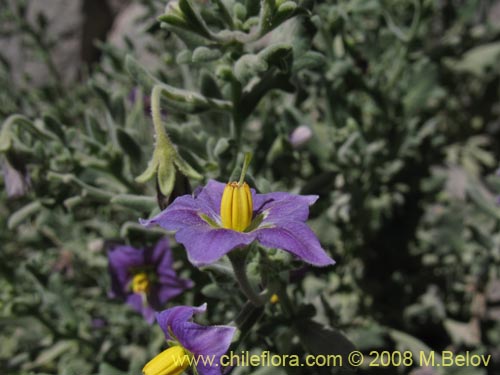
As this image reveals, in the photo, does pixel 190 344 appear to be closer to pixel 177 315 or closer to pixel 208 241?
pixel 177 315

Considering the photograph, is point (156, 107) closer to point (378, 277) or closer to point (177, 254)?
point (177, 254)

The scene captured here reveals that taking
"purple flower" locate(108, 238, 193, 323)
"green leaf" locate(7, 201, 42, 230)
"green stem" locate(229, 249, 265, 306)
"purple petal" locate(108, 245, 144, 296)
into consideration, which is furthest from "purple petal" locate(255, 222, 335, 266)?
"green leaf" locate(7, 201, 42, 230)

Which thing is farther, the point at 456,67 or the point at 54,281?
the point at 456,67

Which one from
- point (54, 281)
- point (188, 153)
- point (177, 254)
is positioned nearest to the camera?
point (188, 153)

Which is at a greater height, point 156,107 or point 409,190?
point 156,107

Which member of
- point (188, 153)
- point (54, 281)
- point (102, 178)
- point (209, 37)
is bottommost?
point (54, 281)

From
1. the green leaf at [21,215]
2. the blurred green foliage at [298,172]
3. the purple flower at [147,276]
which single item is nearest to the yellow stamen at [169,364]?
the blurred green foliage at [298,172]

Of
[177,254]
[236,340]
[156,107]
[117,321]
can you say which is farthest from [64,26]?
[236,340]
